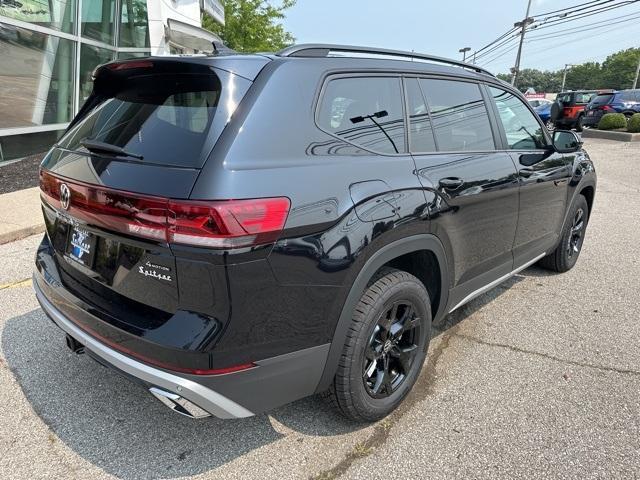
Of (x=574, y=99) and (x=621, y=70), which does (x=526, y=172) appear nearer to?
(x=574, y=99)

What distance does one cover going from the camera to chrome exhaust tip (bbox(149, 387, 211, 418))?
1853 millimetres

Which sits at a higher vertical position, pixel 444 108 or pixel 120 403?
pixel 444 108

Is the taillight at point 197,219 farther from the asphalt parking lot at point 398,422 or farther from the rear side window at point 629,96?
the rear side window at point 629,96

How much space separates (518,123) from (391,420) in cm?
244

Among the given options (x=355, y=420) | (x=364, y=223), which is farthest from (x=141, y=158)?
(x=355, y=420)

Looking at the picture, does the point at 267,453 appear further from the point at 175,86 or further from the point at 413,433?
the point at 175,86

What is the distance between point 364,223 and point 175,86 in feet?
3.42

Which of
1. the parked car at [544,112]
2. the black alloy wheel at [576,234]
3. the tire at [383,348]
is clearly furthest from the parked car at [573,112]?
the tire at [383,348]

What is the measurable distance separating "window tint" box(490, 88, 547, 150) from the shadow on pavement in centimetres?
192

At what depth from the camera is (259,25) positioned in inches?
814

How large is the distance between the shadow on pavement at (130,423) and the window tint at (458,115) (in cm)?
150

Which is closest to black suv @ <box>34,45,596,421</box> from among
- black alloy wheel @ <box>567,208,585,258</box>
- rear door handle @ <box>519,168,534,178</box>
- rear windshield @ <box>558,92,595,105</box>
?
rear door handle @ <box>519,168,534,178</box>

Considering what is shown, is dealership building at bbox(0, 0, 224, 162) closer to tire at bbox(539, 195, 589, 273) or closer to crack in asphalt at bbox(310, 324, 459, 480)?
crack in asphalt at bbox(310, 324, 459, 480)

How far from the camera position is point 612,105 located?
19656mm
